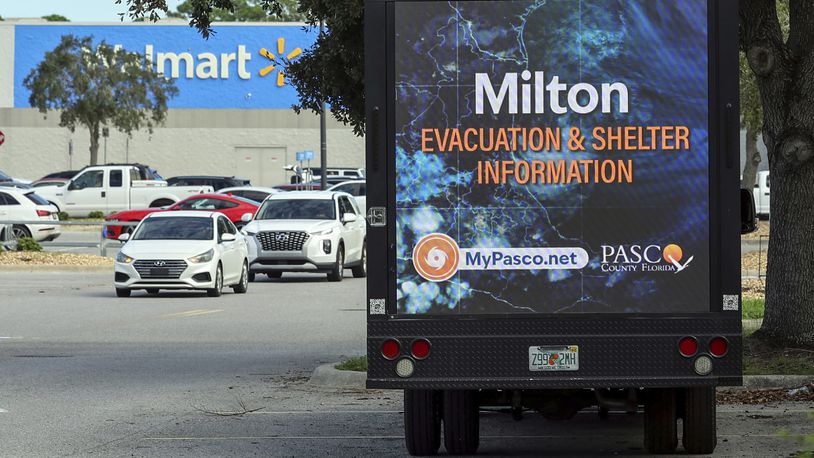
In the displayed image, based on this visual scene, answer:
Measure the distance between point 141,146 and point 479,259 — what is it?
7358 cm

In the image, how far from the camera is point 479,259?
28.6 feet

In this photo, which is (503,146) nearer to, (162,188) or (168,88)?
(162,188)

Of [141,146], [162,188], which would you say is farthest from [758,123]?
[141,146]

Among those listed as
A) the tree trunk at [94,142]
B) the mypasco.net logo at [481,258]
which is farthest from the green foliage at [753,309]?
the tree trunk at [94,142]

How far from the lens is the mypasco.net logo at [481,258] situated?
343 inches

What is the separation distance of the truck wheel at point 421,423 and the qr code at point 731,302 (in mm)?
1962

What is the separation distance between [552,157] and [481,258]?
71cm

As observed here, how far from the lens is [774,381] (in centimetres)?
1288

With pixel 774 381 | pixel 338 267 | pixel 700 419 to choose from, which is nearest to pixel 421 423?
pixel 700 419

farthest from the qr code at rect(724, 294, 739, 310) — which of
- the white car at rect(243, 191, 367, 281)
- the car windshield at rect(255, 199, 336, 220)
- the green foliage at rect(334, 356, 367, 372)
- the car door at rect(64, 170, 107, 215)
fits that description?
the car door at rect(64, 170, 107, 215)

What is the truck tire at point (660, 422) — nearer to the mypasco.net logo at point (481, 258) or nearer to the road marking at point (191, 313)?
the mypasco.net logo at point (481, 258)

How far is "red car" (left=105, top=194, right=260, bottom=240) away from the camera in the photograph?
38.9 meters

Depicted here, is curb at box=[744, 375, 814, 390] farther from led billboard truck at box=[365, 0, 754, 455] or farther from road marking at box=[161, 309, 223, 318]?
road marking at box=[161, 309, 223, 318]

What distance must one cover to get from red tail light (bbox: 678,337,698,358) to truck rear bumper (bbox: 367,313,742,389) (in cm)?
2
